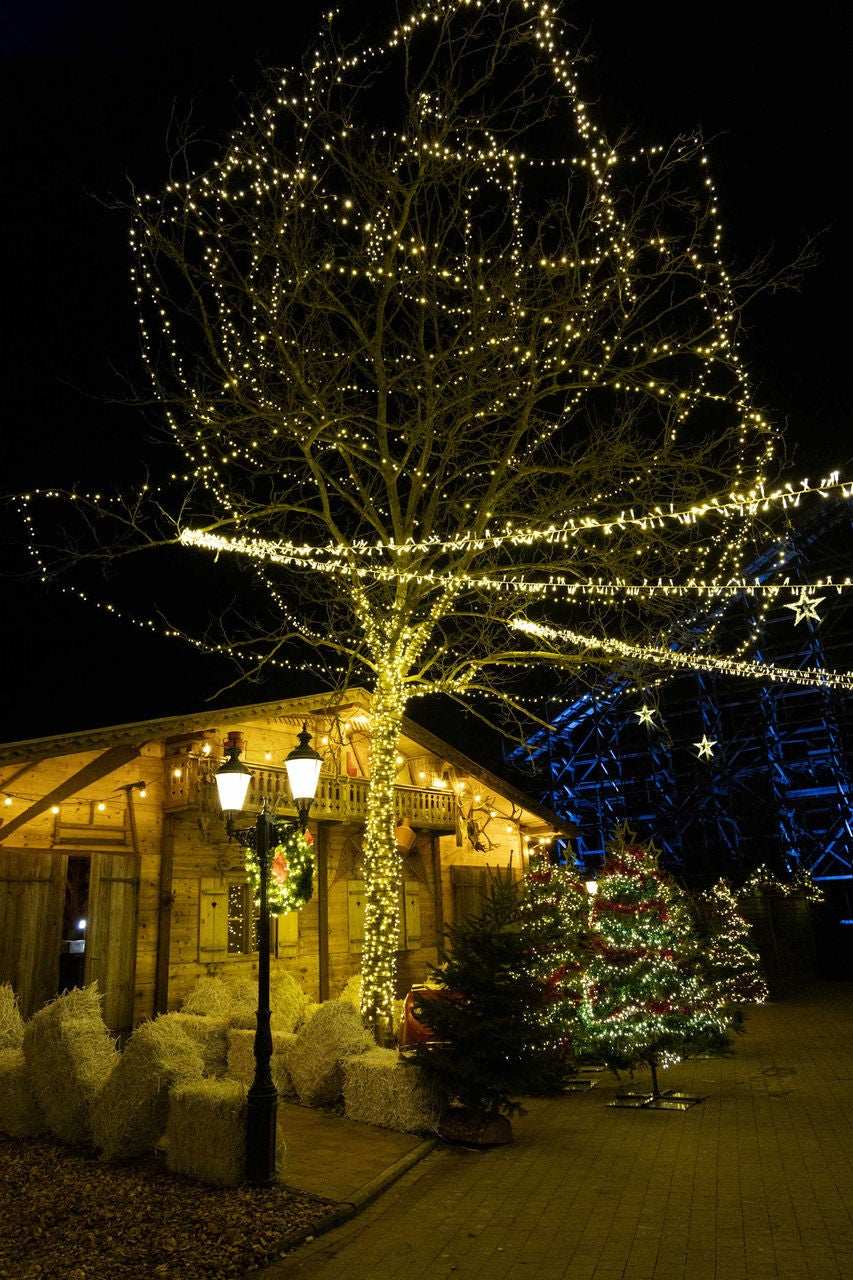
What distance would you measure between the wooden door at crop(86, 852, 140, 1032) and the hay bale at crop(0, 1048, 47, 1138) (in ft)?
14.0

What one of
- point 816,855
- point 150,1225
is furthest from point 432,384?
point 816,855

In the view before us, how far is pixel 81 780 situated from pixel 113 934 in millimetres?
2403

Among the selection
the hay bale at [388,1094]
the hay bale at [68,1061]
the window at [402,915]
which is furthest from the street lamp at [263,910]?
the window at [402,915]

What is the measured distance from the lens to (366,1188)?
6504 mm

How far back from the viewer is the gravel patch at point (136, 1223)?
5148 mm

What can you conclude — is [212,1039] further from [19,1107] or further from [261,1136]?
[261,1136]

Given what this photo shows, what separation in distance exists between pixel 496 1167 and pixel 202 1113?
101 inches

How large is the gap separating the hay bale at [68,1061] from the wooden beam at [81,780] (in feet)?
14.2

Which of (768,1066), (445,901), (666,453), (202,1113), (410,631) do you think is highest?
(666,453)

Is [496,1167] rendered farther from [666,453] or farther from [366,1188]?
[666,453]

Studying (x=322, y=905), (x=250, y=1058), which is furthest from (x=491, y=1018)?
(x=322, y=905)

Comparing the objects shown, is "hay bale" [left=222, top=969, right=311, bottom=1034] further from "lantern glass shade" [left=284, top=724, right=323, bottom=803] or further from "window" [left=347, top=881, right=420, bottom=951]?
"lantern glass shade" [left=284, top=724, right=323, bottom=803]

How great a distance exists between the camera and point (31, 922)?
1173 cm

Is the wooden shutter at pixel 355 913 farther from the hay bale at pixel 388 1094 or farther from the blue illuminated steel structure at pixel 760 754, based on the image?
the blue illuminated steel structure at pixel 760 754
